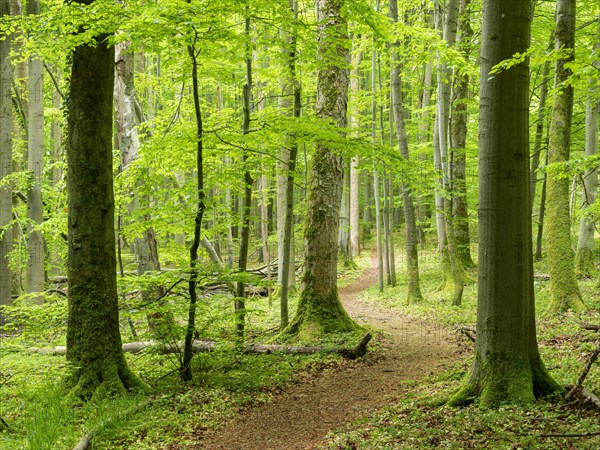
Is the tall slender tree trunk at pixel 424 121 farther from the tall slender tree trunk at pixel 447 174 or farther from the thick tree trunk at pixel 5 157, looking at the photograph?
the thick tree trunk at pixel 5 157

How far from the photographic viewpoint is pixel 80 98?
629 centimetres

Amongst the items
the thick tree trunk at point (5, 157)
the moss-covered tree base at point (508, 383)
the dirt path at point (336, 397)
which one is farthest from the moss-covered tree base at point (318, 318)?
the thick tree trunk at point (5, 157)

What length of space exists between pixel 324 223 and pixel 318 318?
1.85 meters

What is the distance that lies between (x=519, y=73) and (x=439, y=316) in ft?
26.1

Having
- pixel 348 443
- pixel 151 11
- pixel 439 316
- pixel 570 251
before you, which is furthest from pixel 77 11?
pixel 439 316

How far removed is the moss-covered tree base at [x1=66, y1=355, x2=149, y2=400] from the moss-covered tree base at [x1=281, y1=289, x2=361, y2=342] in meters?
3.51

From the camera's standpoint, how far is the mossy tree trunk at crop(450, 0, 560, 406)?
15.2 feet

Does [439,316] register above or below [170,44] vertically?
below

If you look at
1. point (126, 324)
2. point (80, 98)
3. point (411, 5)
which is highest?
point (411, 5)

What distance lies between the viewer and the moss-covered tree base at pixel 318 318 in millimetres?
9262

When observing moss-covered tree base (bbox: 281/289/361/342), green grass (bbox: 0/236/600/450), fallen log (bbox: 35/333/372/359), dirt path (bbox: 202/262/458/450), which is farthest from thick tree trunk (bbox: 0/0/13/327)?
dirt path (bbox: 202/262/458/450)

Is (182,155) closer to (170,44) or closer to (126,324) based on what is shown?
(170,44)

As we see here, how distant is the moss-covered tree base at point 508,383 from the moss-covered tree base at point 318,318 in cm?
460

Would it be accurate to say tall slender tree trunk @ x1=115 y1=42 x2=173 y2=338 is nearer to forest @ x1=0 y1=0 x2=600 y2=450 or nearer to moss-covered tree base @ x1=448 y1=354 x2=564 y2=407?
forest @ x1=0 y1=0 x2=600 y2=450
